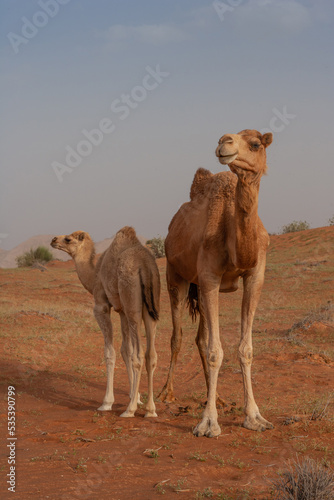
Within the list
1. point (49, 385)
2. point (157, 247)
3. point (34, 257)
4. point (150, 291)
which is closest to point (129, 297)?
point (150, 291)

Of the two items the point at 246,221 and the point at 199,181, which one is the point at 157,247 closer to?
the point at 199,181

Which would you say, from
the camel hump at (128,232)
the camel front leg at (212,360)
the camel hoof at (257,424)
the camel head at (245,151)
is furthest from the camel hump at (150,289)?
the camel head at (245,151)

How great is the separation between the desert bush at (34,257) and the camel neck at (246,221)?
3510 centimetres

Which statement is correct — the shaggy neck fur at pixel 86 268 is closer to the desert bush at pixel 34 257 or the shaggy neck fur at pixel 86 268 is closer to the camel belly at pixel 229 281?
the camel belly at pixel 229 281

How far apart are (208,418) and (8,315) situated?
947 cm

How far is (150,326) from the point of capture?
7.07 meters

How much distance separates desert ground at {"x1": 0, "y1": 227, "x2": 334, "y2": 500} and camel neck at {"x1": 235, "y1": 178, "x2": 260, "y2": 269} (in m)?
1.96

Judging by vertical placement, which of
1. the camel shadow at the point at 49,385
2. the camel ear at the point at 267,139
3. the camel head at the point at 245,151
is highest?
the camel ear at the point at 267,139

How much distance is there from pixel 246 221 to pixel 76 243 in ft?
12.8

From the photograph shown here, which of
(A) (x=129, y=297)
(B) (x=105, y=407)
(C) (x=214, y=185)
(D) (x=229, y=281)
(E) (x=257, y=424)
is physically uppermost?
(C) (x=214, y=185)

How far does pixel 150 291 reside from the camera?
704 cm

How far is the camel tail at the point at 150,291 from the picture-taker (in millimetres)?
7000

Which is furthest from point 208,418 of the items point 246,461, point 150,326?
point 150,326

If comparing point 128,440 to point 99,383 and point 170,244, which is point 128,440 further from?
point 99,383
